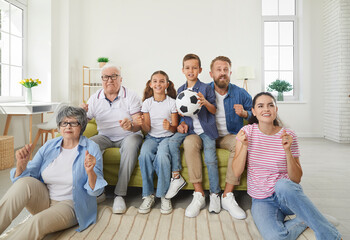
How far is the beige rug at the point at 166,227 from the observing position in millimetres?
1580

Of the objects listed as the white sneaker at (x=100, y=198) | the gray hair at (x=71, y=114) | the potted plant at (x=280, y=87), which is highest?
the potted plant at (x=280, y=87)

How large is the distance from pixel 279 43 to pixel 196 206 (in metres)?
5.12

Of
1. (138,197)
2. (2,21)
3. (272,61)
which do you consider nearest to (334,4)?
(272,61)

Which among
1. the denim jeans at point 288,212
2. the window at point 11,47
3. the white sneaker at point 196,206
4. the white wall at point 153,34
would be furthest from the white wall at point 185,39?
the denim jeans at point 288,212

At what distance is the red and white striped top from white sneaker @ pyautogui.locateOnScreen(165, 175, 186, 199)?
508mm

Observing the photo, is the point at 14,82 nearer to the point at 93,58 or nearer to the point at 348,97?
the point at 93,58

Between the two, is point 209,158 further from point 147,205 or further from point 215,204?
point 147,205

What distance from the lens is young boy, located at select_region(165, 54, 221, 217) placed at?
1.95 metres

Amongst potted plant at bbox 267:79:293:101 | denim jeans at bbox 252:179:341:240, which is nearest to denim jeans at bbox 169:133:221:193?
denim jeans at bbox 252:179:341:240

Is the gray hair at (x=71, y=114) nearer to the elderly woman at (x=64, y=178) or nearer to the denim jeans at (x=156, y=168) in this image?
the elderly woman at (x=64, y=178)

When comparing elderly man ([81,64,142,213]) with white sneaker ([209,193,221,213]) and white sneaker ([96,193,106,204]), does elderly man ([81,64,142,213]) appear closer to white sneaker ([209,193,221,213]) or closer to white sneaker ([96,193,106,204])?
white sneaker ([96,193,106,204])

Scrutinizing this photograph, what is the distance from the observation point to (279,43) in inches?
236

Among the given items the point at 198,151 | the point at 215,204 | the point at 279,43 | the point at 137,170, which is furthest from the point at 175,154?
the point at 279,43

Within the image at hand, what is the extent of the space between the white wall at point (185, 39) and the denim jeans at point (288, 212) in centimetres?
435
